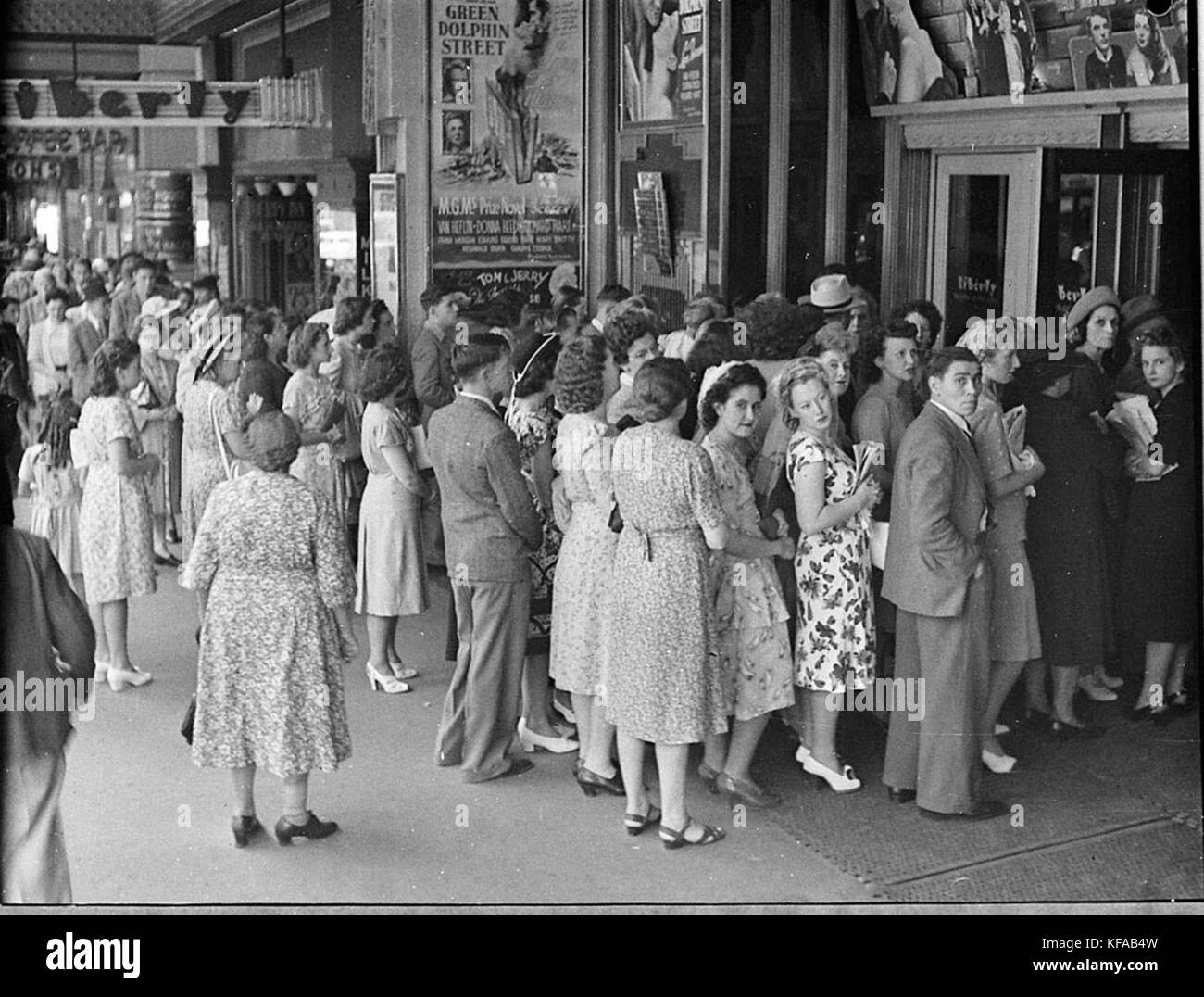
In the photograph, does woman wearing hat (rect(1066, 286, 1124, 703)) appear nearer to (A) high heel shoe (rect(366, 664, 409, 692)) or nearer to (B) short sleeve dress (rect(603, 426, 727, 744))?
(B) short sleeve dress (rect(603, 426, 727, 744))

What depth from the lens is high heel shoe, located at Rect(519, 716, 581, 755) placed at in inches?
224

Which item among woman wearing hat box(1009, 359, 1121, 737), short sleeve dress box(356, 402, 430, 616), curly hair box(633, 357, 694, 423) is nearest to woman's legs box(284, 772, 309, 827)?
short sleeve dress box(356, 402, 430, 616)

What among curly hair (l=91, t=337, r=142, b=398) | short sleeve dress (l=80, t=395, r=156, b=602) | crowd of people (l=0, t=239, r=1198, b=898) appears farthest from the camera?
short sleeve dress (l=80, t=395, r=156, b=602)

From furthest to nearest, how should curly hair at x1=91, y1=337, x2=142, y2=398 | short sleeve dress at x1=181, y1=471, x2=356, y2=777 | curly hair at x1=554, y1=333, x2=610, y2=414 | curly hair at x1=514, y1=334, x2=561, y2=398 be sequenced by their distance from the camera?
curly hair at x1=514, y1=334, x2=561, y2=398, curly hair at x1=91, y1=337, x2=142, y2=398, curly hair at x1=554, y1=333, x2=610, y2=414, short sleeve dress at x1=181, y1=471, x2=356, y2=777

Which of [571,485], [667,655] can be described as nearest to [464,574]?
[571,485]

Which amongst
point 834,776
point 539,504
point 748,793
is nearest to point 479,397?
point 539,504

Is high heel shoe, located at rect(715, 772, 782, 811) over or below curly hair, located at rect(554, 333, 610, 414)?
below

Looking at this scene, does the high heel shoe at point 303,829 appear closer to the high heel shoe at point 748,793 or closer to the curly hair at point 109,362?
the high heel shoe at point 748,793

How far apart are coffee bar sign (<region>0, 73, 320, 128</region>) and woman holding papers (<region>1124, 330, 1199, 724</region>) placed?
2.90m

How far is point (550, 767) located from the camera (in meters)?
5.59

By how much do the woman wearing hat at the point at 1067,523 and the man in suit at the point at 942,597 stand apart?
37 cm

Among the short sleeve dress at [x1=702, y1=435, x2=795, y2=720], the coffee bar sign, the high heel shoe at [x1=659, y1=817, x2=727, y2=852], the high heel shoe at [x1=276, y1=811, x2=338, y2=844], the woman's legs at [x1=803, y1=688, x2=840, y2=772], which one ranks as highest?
the coffee bar sign
